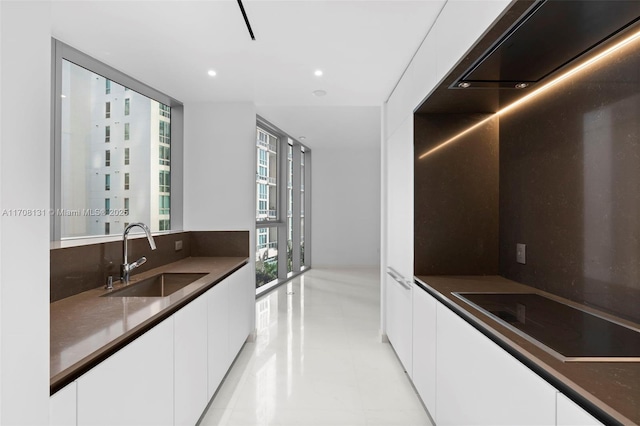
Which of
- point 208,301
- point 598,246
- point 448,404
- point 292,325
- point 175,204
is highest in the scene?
point 175,204

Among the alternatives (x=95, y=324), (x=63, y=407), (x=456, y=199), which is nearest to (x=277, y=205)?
(x=456, y=199)

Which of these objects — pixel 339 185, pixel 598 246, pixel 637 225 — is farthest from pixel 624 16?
pixel 339 185

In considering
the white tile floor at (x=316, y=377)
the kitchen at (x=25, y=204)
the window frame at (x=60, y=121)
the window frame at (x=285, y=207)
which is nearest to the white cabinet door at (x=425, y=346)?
the white tile floor at (x=316, y=377)

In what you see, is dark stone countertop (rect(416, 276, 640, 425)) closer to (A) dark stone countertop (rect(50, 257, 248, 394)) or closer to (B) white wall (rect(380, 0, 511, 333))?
(B) white wall (rect(380, 0, 511, 333))

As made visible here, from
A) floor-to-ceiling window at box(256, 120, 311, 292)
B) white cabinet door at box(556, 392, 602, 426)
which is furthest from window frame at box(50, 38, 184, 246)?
white cabinet door at box(556, 392, 602, 426)

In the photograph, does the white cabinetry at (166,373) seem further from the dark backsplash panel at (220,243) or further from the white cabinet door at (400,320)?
the white cabinet door at (400,320)

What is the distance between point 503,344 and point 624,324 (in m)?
0.52

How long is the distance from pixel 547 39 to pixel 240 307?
8.86 ft

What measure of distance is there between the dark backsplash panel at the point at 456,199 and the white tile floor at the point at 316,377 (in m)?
0.92

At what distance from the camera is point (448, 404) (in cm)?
160

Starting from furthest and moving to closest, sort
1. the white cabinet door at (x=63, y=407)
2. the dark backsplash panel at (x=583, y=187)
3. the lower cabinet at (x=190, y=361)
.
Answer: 1. the lower cabinet at (x=190, y=361)
2. the dark backsplash panel at (x=583, y=187)
3. the white cabinet door at (x=63, y=407)

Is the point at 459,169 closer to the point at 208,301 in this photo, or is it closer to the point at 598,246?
the point at 598,246

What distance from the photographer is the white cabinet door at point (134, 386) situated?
1.03 metres

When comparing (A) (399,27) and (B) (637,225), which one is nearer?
(B) (637,225)
